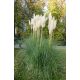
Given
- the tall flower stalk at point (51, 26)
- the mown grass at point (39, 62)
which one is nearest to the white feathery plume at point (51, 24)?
the tall flower stalk at point (51, 26)

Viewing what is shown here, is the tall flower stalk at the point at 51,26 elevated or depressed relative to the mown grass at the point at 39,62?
elevated

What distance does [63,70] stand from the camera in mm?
2414

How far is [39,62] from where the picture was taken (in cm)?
243

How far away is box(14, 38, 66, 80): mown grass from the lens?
2410 mm

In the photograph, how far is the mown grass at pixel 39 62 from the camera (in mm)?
2410

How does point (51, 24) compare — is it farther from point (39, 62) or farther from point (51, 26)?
point (39, 62)

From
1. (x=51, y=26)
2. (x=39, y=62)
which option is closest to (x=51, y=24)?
(x=51, y=26)

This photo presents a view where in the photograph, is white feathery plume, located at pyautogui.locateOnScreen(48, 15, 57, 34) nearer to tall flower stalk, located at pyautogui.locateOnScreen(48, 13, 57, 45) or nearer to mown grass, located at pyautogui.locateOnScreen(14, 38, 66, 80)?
tall flower stalk, located at pyautogui.locateOnScreen(48, 13, 57, 45)

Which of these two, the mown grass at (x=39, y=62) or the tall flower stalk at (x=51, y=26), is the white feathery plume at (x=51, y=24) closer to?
the tall flower stalk at (x=51, y=26)

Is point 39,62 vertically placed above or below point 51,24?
below
